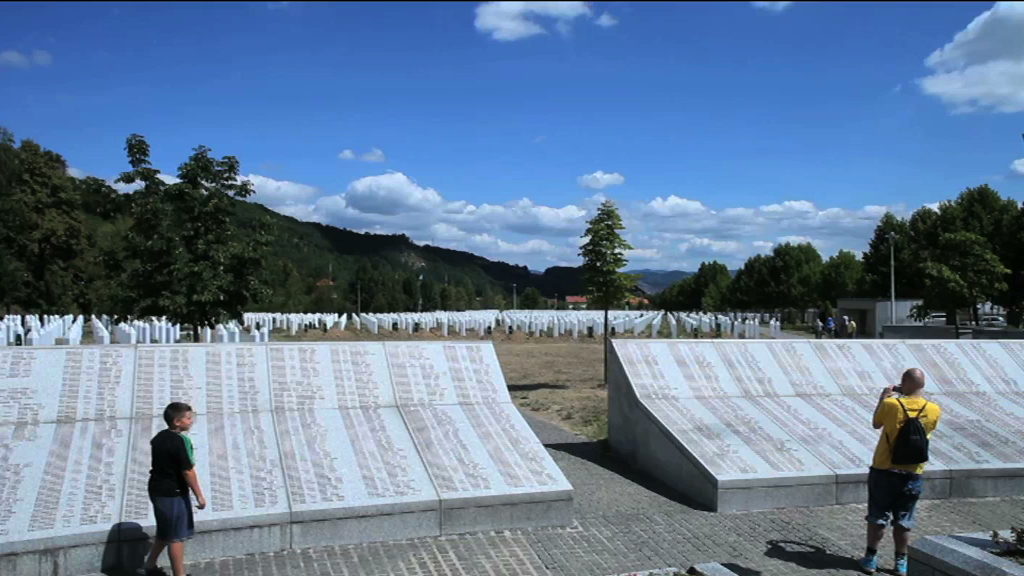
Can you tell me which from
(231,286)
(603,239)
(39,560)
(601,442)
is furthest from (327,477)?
(603,239)

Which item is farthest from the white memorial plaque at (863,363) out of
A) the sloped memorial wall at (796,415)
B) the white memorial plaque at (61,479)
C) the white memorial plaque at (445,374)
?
the white memorial plaque at (61,479)

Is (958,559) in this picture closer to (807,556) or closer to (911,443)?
(911,443)

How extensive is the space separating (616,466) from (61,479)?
5.75 m

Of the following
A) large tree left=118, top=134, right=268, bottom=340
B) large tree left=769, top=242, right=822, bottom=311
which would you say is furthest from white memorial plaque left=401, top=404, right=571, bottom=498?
large tree left=769, top=242, right=822, bottom=311

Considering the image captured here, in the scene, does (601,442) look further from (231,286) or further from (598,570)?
(231,286)

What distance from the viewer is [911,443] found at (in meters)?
5.55

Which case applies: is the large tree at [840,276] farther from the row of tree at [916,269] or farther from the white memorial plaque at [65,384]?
the white memorial plaque at [65,384]

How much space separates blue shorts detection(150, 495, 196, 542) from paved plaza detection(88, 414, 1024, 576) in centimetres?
58

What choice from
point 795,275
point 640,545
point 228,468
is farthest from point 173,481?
point 795,275

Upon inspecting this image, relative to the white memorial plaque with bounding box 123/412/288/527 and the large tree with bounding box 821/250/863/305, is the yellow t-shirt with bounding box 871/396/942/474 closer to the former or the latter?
the white memorial plaque with bounding box 123/412/288/527

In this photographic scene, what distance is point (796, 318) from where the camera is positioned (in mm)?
65312

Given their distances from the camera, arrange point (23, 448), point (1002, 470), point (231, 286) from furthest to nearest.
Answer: point (231, 286)
point (1002, 470)
point (23, 448)

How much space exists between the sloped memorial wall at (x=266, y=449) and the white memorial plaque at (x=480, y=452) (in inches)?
0.8

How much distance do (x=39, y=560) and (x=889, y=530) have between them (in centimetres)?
706
